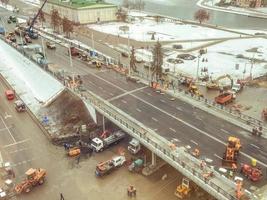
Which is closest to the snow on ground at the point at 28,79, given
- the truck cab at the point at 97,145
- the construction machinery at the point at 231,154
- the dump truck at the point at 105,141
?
Answer: the dump truck at the point at 105,141

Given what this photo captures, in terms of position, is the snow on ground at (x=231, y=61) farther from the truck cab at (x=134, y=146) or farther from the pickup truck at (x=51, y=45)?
the truck cab at (x=134, y=146)

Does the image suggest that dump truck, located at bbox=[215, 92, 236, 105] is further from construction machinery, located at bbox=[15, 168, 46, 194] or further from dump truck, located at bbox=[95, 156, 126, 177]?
construction machinery, located at bbox=[15, 168, 46, 194]

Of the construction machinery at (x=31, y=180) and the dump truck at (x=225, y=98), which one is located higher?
the dump truck at (x=225, y=98)

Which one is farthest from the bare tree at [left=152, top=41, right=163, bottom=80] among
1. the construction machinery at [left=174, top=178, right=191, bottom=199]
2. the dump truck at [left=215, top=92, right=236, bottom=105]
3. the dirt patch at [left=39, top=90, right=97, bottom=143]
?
the construction machinery at [left=174, top=178, right=191, bottom=199]

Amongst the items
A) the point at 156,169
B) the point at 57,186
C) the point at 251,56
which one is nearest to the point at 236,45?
the point at 251,56

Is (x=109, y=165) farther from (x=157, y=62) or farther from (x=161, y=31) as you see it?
(x=161, y=31)

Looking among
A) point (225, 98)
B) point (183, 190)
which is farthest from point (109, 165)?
point (225, 98)

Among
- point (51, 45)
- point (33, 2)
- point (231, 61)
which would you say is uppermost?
point (33, 2)
